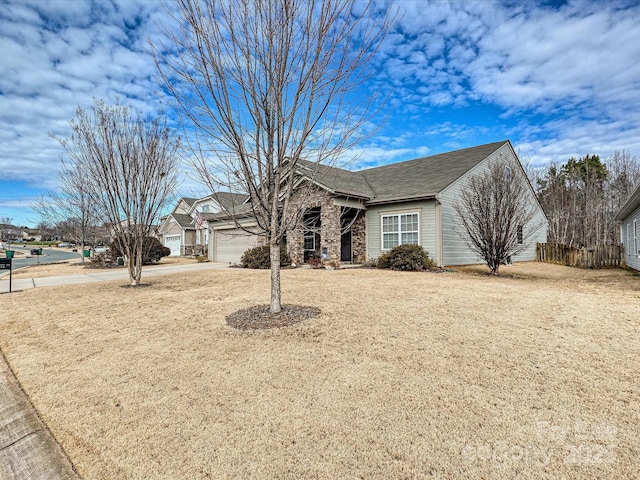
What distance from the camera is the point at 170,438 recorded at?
240 cm

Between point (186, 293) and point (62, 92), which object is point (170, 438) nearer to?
point (186, 293)

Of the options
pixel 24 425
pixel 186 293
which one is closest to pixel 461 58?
pixel 186 293

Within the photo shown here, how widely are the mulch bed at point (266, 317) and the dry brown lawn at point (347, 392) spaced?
0.27 metres

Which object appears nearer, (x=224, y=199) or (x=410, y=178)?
(x=410, y=178)

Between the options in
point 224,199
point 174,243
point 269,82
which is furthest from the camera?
point 174,243

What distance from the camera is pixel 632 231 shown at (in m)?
14.9

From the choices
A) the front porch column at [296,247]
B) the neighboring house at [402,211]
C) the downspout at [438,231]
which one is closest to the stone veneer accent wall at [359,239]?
the neighboring house at [402,211]

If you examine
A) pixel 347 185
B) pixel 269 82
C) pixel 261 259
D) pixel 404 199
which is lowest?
pixel 261 259

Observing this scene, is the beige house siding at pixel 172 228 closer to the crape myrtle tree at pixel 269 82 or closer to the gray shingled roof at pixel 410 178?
the gray shingled roof at pixel 410 178

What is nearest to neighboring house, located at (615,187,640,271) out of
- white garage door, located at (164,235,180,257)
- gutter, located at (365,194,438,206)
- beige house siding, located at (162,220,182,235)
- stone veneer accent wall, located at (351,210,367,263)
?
gutter, located at (365,194,438,206)

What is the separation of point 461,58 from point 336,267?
8.96 m

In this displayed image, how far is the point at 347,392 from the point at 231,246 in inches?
733

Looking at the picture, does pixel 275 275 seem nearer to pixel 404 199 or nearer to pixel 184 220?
pixel 404 199

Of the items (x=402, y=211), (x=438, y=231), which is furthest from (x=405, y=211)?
(x=438, y=231)
